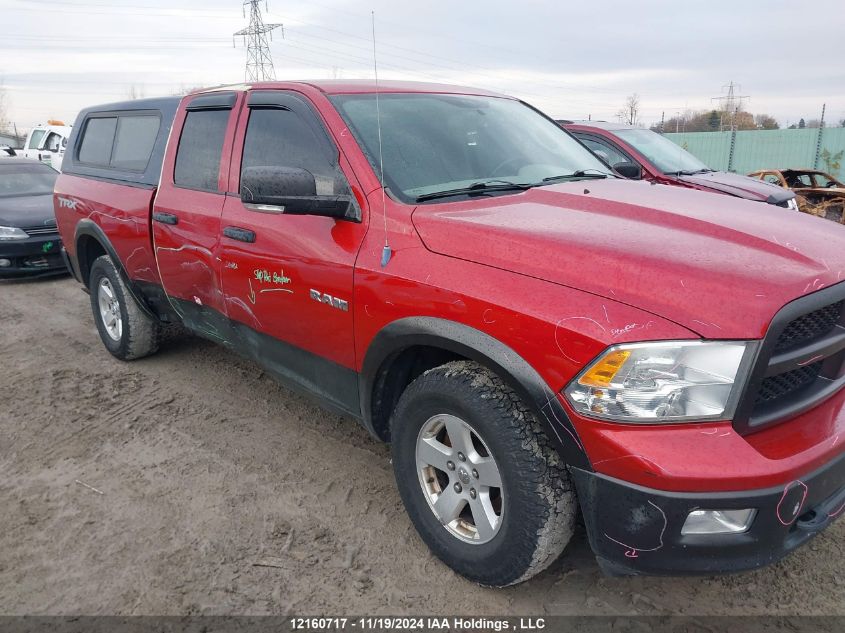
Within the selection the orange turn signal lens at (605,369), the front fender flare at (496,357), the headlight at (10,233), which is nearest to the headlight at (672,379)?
the orange turn signal lens at (605,369)

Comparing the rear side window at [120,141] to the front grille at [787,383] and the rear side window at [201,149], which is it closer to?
the rear side window at [201,149]

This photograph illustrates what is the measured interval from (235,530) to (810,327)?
243 cm

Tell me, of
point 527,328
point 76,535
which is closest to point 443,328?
point 527,328

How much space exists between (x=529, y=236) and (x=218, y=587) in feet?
5.96

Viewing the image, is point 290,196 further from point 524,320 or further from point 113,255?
point 113,255

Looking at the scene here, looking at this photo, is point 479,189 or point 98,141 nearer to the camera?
point 479,189

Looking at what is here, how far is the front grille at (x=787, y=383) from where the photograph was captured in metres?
2.02

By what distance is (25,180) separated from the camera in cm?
912

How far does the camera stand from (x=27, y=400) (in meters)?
4.32

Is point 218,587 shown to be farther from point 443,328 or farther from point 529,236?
point 529,236

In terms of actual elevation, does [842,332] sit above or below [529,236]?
below

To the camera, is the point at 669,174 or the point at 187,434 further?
the point at 669,174

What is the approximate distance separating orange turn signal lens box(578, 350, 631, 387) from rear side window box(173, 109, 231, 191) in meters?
2.47

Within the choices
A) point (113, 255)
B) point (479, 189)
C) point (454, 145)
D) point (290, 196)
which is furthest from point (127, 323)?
point (479, 189)
